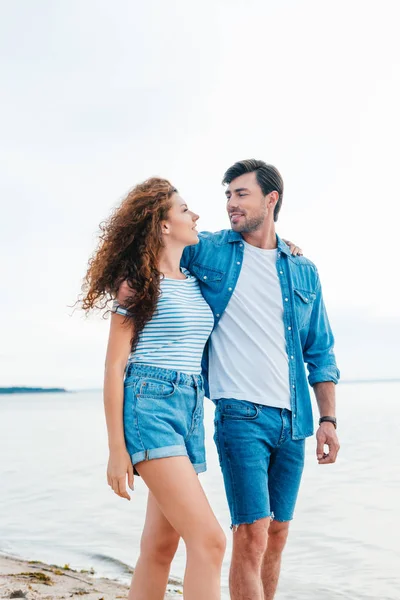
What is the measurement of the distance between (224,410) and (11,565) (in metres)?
3.41

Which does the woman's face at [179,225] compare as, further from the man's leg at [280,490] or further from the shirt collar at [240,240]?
the man's leg at [280,490]

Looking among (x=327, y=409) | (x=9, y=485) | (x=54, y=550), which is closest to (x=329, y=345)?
(x=327, y=409)

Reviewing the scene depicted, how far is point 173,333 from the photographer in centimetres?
299

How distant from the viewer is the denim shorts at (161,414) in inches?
110

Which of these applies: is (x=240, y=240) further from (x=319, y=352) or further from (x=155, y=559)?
(x=155, y=559)

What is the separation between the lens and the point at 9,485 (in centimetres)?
1089

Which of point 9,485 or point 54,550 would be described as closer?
point 54,550

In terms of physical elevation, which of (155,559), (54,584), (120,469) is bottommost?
(54,584)

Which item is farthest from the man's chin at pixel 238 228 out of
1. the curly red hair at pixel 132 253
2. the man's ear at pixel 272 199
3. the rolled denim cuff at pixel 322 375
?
the rolled denim cuff at pixel 322 375

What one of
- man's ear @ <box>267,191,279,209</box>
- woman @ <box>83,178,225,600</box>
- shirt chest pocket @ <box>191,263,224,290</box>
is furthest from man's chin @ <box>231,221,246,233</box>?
woman @ <box>83,178,225,600</box>

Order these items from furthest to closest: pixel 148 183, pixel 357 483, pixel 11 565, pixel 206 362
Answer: pixel 357 483 < pixel 11 565 < pixel 206 362 < pixel 148 183

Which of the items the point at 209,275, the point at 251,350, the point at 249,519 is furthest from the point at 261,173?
the point at 249,519

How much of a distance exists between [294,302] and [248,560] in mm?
1269

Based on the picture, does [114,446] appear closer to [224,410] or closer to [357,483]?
[224,410]
